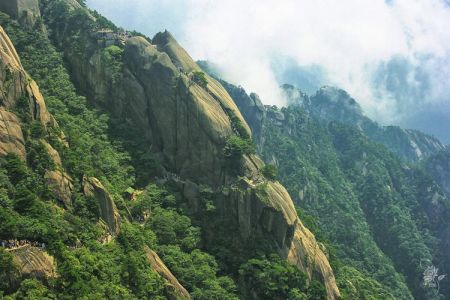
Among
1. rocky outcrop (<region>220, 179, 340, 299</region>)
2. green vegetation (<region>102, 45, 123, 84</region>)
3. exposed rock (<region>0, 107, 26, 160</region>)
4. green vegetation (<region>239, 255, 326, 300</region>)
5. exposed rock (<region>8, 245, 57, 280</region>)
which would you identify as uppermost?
green vegetation (<region>102, 45, 123, 84</region>)

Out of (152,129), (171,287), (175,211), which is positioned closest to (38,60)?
(152,129)

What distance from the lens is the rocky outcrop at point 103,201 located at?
221 ft

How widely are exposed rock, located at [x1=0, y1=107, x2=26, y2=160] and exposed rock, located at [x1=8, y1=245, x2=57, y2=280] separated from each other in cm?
1322

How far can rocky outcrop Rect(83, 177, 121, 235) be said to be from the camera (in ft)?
221

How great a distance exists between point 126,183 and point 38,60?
91.1 ft

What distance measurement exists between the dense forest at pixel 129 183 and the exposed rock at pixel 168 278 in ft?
0.57

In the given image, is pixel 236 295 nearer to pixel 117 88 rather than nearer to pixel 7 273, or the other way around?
pixel 7 273

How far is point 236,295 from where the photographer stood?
7525cm

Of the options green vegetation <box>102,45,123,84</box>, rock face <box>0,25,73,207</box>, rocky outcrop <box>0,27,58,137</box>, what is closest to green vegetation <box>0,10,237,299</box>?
rock face <box>0,25,73,207</box>

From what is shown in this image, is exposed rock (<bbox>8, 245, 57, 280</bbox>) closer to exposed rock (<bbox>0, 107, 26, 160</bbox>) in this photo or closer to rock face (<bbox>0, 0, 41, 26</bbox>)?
exposed rock (<bbox>0, 107, 26, 160</bbox>)

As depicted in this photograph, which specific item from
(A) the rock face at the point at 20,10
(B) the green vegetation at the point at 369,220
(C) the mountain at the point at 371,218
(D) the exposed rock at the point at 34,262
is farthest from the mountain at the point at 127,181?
(C) the mountain at the point at 371,218

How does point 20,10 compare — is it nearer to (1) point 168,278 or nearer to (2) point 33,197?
(2) point 33,197

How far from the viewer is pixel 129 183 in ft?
277

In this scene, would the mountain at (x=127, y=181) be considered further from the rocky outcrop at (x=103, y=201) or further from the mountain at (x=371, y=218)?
the mountain at (x=371, y=218)
